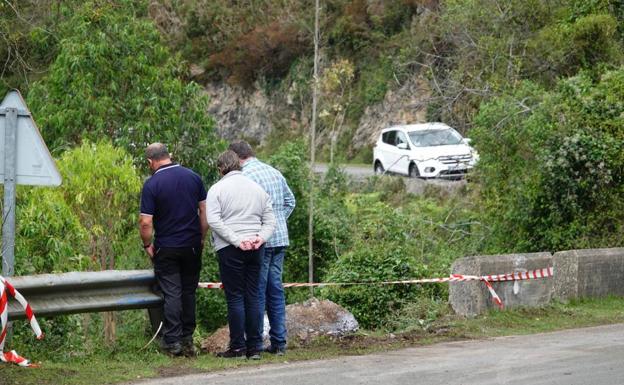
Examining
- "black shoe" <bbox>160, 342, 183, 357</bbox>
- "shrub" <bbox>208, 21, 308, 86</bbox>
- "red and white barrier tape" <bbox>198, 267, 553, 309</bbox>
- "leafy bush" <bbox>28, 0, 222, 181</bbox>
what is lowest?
"black shoe" <bbox>160, 342, 183, 357</bbox>

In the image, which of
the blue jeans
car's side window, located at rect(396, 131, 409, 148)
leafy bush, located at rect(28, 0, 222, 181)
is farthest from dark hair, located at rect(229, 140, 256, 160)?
car's side window, located at rect(396, 131, 409, 148)

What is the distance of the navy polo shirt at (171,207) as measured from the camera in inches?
356

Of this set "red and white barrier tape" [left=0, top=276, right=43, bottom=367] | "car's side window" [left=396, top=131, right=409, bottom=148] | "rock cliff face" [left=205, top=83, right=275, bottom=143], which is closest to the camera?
"red and white barrier tape" [left=0, top=276, right=43, bottom=367]

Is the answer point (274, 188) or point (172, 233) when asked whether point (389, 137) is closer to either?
point (274, 188)

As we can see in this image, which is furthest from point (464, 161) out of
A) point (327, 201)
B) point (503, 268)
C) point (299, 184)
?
point (503, 268)

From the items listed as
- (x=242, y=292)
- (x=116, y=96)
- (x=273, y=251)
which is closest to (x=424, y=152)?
(x=116, y=96)

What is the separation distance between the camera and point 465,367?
8578mm

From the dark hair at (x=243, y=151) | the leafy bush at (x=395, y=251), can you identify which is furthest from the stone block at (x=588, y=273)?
the dark hair at (x=243, y=151)

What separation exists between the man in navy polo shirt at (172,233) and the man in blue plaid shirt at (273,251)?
62 centimetres

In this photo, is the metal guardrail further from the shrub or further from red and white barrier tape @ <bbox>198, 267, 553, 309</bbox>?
the shrub

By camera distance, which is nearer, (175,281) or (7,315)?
(7,315)

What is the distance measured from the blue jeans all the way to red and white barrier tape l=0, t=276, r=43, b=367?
2.13m

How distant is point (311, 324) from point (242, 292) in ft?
4.01

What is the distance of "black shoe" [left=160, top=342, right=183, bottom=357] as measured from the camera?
29.8ft
